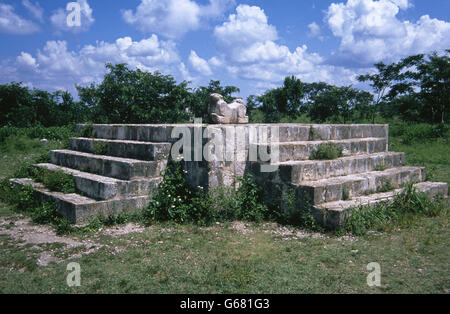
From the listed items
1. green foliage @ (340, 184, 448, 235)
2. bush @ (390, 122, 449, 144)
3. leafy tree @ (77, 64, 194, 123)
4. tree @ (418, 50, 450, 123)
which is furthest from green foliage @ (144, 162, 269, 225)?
tree @ (418, 50, 450, 123)

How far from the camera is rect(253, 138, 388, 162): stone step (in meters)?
6.47

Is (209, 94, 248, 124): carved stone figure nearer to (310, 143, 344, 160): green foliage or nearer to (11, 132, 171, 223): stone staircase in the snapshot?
(11, 132, 171, 223): stone staircase

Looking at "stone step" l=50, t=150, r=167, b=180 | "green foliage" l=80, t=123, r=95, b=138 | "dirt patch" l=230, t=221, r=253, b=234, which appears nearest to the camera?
"dirt patch" l=230, t=221, r=253, b=234

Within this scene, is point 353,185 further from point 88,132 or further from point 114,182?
point 88,132

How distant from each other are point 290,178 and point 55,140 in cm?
1424

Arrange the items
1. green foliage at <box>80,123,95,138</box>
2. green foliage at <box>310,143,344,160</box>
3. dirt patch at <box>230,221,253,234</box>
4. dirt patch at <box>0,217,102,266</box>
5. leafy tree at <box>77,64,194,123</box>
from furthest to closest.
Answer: leafy tree at <box>77,64,194,123</box> → green foliage at <box>80,123,95,138</box> → green foliage at <box>310,143,344,160</box> → dirt patch at <box>230,221,253,234</box> → dirt patch at <box>0,217,102,266</box>

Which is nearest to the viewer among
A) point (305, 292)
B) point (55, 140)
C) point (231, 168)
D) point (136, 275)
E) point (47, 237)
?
point (305, 292)

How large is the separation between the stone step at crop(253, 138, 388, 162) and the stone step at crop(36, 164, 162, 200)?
211 cm

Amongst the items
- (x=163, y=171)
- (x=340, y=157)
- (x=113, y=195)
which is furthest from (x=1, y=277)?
(x=340, y=157)

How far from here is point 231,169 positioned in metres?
6.22

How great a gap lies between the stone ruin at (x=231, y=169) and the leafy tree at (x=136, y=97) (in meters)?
8.70

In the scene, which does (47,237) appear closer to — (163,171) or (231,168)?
(163,171)

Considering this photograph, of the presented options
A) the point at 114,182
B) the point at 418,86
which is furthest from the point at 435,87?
the point at 114,182

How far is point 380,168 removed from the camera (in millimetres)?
7602
